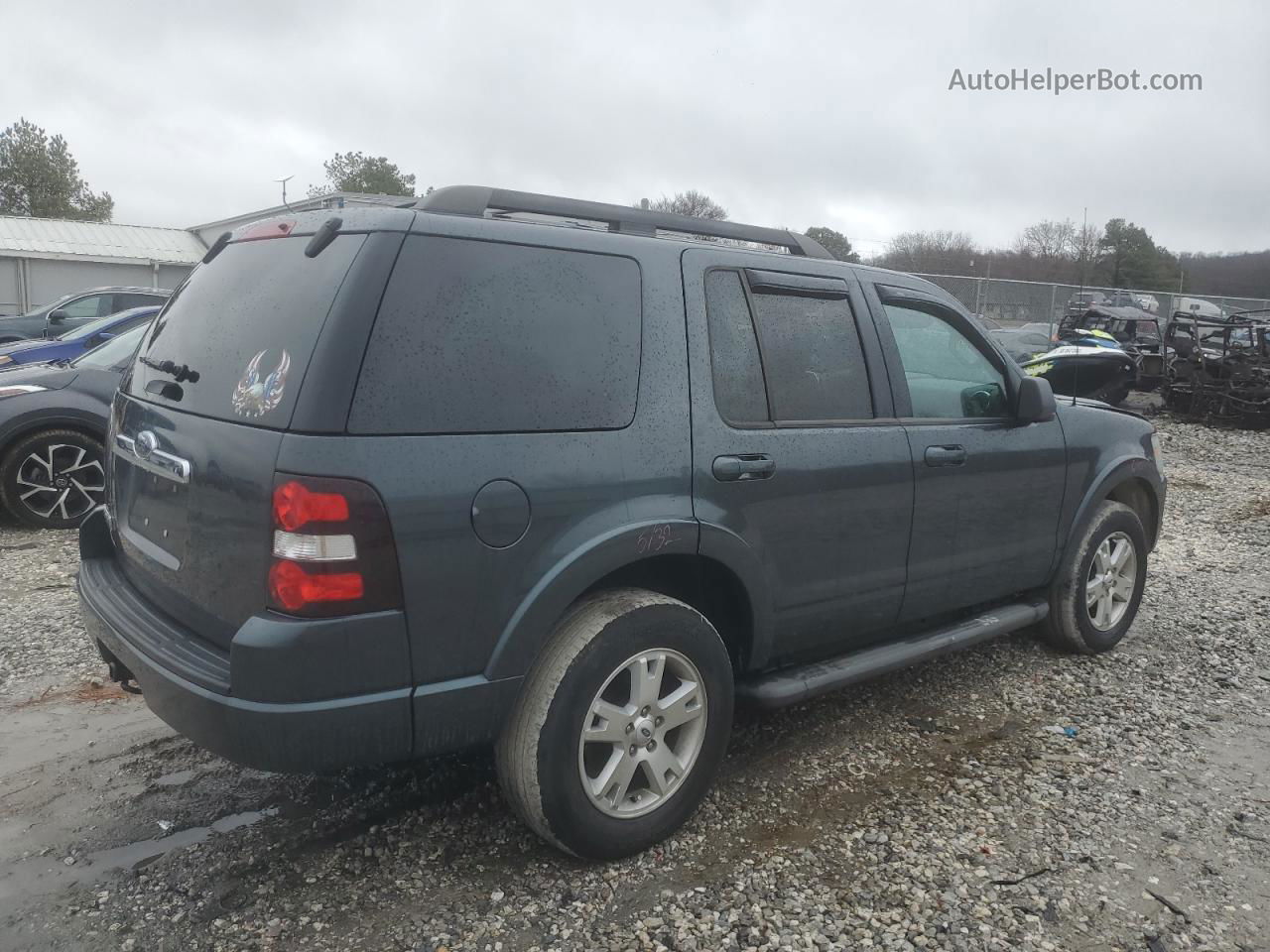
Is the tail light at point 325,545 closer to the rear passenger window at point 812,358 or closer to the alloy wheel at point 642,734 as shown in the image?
the alloy wheel at point 642,734

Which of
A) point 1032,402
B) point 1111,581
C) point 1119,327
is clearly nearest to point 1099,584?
point 1111,581

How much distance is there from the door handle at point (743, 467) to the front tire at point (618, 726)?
1.41ft

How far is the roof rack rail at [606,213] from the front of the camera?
2.83m

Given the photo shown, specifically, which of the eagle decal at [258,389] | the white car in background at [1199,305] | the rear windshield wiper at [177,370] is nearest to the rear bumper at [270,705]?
the eagle decal at [258,389]

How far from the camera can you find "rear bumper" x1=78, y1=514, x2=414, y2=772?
2.33m

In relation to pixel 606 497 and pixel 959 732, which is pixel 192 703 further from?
pixel 959 732

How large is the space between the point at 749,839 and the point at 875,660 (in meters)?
0.87

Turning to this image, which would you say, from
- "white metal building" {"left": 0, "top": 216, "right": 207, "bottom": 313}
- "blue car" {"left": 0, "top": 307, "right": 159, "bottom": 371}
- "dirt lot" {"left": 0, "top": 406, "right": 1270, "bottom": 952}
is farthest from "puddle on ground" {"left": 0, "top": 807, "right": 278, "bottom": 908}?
"white metal building" {"left": 0, "top": 216, "right": 207, "bottom": 313}

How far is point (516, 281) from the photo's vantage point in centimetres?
273

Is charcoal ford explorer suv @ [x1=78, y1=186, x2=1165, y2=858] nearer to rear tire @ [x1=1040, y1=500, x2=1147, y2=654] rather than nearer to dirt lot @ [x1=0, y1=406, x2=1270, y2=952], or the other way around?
dirt lot @ [x1=0, y1=406, x2=1270, y2=952]

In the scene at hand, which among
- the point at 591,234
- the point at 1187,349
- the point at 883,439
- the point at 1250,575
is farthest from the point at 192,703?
the point at 1187,349

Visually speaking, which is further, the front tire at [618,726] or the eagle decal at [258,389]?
the front tire at [618,726]

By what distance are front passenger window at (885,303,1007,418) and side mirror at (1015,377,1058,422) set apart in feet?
0.25

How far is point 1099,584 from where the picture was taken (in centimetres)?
478
